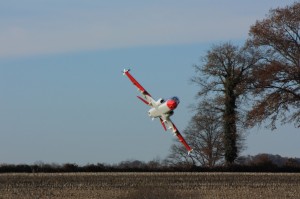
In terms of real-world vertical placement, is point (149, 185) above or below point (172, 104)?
below

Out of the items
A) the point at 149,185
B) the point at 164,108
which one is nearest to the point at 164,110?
the point at 164,108

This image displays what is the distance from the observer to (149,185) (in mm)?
43375

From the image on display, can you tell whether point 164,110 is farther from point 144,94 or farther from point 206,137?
point 206,137

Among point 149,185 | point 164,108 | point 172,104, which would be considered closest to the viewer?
point 172,104

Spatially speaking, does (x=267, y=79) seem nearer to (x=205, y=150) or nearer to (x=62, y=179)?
(x=205, y=150)

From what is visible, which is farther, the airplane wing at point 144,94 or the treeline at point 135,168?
the treeline at point 135,168

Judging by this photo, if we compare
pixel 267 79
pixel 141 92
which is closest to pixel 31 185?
pixel 141 92

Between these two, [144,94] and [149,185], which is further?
[149,185]

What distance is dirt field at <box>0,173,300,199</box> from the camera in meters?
41.1

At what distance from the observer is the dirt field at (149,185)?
41094 mm

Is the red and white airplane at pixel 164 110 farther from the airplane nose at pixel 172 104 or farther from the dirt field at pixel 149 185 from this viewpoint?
the dirt field at pixel 149 185

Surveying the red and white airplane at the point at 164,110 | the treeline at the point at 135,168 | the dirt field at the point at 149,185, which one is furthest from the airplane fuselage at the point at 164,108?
the treeline at the point at 135,168

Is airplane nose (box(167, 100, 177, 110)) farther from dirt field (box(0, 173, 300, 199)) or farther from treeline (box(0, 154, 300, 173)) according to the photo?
treeline (box(0, 154, 300, 173))

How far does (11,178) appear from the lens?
41.3 meters
